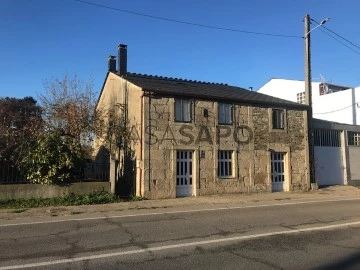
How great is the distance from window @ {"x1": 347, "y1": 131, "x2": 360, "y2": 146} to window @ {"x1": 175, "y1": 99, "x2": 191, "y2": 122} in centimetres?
1357

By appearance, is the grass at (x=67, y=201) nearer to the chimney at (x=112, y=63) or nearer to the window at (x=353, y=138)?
the chimney at (x=112, y=63)

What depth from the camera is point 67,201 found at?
1538cm

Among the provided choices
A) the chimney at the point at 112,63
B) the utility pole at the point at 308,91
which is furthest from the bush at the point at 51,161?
the utility pole at the point at 308,91

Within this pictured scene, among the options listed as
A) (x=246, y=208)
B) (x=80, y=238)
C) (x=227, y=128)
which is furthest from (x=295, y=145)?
(x=80, y=238)

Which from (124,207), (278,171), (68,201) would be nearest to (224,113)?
(278,171)

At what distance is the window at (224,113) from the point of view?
20373 mm

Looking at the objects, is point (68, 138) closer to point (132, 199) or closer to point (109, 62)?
point (132, 199)

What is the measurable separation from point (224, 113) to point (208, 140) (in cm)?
182

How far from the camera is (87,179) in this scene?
16859 millimetres

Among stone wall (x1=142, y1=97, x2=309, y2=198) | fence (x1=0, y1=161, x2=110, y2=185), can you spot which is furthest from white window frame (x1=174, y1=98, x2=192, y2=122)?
fence (x1=0, y1=161, x2=110, y2=185)

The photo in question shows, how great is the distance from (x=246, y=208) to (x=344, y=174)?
14.9 meters

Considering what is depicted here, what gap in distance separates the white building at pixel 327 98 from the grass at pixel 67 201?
23.2 meters

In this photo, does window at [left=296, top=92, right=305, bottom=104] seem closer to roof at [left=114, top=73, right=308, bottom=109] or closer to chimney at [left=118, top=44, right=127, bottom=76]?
roof at [left=114, top=73, right=308, bottom=109]

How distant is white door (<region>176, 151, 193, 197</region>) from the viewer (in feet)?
61.7
